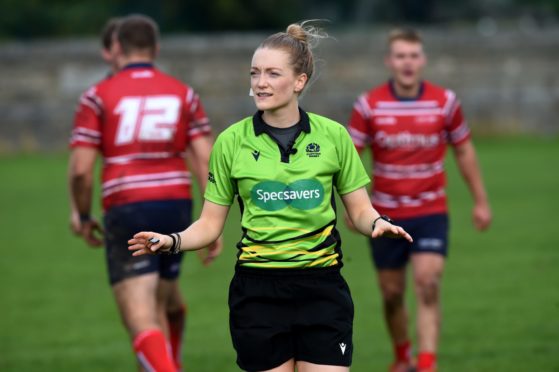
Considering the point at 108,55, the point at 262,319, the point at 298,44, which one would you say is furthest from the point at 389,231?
the point at 108,55

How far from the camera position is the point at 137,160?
8.34 m

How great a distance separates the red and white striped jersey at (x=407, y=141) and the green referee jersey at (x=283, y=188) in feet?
10.4

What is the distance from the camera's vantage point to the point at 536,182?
76.6 ft

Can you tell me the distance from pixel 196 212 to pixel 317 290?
572 inches

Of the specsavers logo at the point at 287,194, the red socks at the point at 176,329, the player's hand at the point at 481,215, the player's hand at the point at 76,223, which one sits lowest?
the red socks at the point at 176,329

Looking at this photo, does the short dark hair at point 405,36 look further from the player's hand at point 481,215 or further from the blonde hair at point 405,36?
the player's hand at point 481,215

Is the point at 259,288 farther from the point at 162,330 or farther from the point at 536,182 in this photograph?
the point at 536,182

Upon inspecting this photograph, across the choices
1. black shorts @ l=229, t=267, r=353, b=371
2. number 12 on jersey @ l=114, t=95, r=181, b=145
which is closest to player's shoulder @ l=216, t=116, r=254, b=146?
black shorts @ l=229, t=267, r=353, b=371

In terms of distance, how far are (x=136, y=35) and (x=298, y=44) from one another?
2.53m

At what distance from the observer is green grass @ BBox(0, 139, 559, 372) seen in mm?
10273

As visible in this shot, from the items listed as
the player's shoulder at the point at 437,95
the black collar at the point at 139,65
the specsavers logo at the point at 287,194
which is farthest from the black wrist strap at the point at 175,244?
the player's shoulder at the point at 437,95

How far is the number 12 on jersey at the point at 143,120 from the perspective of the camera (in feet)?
27.2

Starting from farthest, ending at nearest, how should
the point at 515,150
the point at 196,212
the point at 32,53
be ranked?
1. the point at 32,53
2. the point at 515,150
3. the point at 196,212

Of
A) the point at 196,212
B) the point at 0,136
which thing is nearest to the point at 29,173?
the point at 0,136
